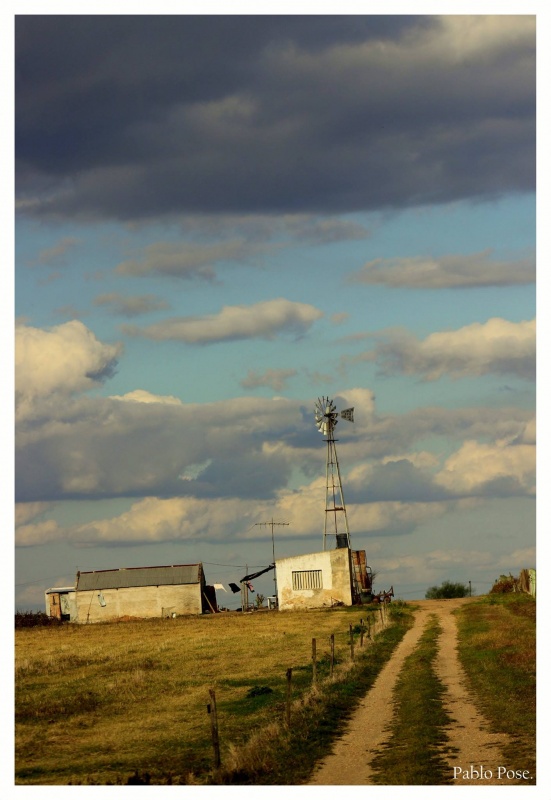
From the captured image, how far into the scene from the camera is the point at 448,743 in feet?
63.1

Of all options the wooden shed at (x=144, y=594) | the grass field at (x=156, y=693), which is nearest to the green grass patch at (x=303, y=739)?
the grass field at (x=156, y=693)

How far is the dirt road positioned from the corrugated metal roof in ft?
149

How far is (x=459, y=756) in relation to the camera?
1786cm

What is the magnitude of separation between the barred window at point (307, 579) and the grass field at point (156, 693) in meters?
10.2

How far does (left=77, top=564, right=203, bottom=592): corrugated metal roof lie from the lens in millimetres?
75438

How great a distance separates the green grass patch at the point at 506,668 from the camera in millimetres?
19750

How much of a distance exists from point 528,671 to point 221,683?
1012cm

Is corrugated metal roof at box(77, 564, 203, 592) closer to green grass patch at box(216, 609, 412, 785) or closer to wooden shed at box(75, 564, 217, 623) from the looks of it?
wooden shed at box(75, 564, 217, 623)

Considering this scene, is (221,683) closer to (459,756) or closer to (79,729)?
(79,729)

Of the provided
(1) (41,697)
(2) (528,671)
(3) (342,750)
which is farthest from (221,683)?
(3) (342,750)

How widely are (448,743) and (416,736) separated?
3.54ft

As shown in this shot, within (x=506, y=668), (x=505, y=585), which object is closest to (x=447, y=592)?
(x=505, y=585)

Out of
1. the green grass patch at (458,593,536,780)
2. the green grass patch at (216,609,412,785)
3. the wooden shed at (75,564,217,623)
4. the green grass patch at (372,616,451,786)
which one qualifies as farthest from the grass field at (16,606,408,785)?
the wooden shed at (75,564,217,623)

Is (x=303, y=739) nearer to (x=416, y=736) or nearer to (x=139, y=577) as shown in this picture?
(x=416, y=736)
